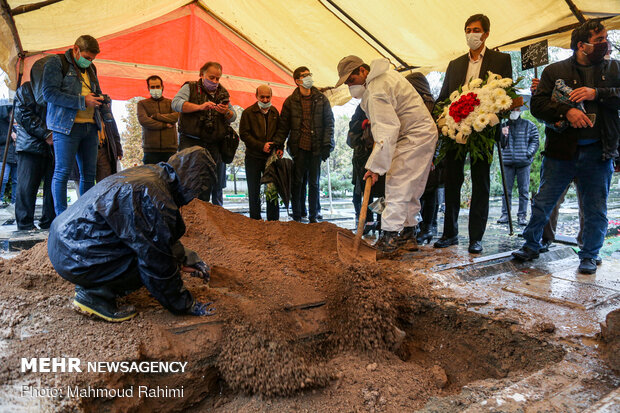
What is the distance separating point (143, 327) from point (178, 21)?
208 inches

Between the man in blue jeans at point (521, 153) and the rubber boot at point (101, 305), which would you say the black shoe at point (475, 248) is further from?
the rubber boot at point (101, 305)

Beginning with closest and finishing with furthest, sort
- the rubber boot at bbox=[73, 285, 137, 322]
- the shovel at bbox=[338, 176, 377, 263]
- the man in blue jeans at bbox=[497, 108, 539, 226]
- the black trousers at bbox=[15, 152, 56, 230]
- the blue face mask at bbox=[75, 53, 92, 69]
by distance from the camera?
the rubber boot at bbox=[73, 285, 137, 322] → the shovel at bbox=[338, 176, 377, 263] → the blue face mask at bbox=[75, 53, 92, 69] → the black trousers at bbox=[15, 152, 56, 230] → the man in blue jeans at bbox=[497, 108, 539, 226]

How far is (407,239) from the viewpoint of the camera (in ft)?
12.4

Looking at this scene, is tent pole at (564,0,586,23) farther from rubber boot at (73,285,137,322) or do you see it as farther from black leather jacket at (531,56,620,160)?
rubber boot at (73,285,137,322)

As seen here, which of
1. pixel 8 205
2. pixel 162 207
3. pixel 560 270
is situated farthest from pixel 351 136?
pixel 8 205

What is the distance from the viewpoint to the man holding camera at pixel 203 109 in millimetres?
4203

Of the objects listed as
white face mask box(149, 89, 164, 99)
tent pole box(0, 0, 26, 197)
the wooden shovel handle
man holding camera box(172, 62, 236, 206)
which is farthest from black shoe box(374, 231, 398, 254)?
tent pole box(0, 0, 26, 197)

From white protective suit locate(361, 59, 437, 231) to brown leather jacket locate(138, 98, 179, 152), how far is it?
8.14 ft

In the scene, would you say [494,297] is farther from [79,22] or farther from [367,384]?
[79,22]

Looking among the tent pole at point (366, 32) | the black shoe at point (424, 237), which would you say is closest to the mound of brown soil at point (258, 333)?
the black shoe at point (424, 237)

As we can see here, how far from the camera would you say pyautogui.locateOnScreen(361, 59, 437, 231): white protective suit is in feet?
10.9

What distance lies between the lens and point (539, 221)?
10.7 feet

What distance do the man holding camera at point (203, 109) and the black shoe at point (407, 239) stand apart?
222 centimetres

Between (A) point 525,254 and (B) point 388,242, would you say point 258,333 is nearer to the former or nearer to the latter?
(B) point 388,242
